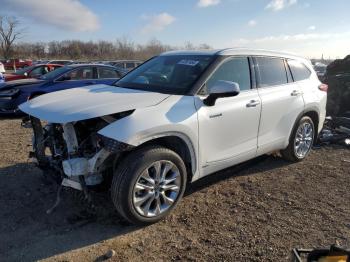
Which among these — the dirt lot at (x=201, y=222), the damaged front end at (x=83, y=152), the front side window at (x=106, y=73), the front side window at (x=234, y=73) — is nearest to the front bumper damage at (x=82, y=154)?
the damaged front end at (x=83, y=152)

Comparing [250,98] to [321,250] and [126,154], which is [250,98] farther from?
[321,250]

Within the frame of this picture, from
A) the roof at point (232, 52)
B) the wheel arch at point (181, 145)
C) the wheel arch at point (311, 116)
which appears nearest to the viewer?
the wheel arch at point (181, 145)

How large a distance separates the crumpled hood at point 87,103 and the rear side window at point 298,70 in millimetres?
2608

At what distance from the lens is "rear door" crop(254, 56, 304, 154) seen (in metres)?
4.90

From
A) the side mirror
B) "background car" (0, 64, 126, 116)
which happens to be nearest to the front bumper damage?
the side mirror

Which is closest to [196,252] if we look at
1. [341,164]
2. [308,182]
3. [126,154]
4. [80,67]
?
[126,154]

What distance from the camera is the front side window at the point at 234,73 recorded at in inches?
168

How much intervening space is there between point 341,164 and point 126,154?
4027mm

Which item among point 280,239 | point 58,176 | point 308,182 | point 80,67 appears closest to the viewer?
point 280,239

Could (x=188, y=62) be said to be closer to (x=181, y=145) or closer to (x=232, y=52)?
(x=232, y=52)

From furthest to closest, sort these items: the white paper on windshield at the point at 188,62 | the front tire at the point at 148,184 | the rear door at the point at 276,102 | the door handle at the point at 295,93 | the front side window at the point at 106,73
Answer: the front side window at the point at 106,73 < the door handle at the point at 295,93 < the rear door at the point at 276,102 < the white paper on windshield at the point at 188,62 < the front tire at the point at 148,184

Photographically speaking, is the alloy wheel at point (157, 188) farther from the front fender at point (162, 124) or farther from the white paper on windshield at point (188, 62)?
the white paper on windshield at point (188, 62)

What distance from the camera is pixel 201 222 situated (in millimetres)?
3928

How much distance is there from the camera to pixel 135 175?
350 cm
